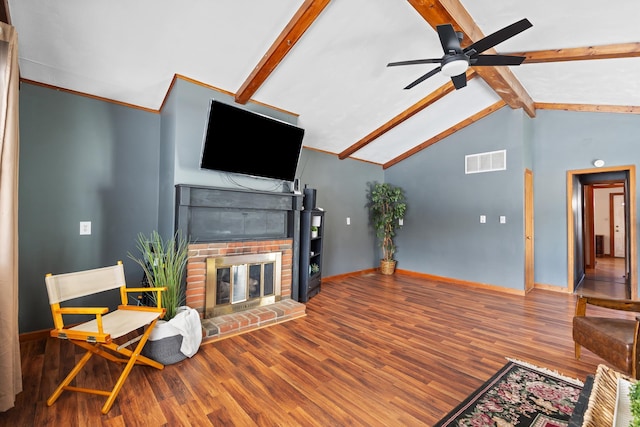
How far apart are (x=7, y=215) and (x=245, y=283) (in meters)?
2.05

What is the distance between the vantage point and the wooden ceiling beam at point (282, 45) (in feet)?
7.74

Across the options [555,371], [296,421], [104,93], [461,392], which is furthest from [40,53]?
[555,371]

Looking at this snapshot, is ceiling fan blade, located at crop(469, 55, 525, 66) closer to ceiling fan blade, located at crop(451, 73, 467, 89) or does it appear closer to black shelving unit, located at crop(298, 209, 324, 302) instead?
ceiling fan blade, located at crop(451, 73, 467, 89)

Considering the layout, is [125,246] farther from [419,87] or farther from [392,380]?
[419,87]

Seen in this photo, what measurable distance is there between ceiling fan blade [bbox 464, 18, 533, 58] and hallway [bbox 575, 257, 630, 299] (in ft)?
14.4

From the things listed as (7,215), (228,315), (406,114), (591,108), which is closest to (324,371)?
(228,315)

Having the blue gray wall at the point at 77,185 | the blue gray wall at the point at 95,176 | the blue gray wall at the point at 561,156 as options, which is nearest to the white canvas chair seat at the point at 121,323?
the blue gray wall at the point at 95,176

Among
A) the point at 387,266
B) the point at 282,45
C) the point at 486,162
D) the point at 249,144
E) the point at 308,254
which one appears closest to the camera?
the point at 282,45

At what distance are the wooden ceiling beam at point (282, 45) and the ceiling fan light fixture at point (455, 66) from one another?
1118mm

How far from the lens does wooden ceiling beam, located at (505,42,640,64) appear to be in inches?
110

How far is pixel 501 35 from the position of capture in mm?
2143

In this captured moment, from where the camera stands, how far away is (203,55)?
2.75m

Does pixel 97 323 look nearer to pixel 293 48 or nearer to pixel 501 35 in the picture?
pixel 293 48

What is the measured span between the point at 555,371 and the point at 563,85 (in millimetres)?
3815
